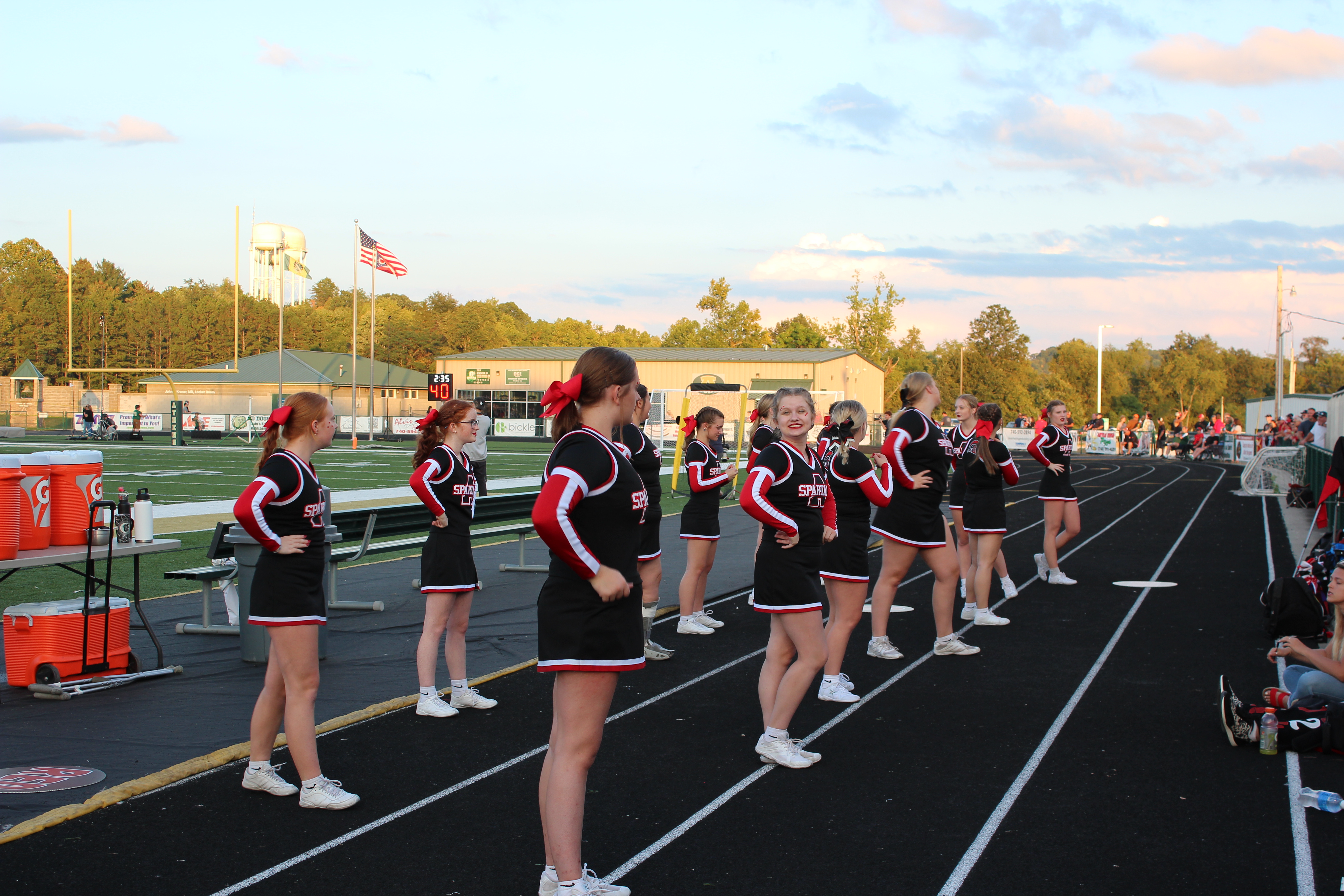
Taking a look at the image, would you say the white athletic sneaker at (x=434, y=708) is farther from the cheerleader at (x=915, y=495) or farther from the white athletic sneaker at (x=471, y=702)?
the cheerleader at (x=915, y=495)

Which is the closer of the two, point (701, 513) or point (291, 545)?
point (291, 545)

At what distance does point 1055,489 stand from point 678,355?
5300cm

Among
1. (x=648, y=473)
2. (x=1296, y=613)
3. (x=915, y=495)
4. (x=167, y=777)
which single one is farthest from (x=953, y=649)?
(x=167, y=777)

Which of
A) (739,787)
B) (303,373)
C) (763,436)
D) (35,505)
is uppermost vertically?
(303,373)

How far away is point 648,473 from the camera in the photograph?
24.2 feet

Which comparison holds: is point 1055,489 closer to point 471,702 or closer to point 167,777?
point 471,702

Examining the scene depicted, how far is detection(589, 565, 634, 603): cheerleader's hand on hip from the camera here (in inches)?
132

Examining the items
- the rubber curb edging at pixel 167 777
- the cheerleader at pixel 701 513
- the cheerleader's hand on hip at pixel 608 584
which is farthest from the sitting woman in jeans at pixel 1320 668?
the rubber curb edging at pixel 167 777

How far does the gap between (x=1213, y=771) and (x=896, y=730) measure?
158 centimetres

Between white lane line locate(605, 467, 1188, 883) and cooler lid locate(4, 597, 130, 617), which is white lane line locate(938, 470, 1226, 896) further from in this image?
cooler lid locate(4, 597, 130, 617)

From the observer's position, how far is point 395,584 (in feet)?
35.9

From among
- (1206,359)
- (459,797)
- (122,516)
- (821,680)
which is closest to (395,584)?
(122,516)

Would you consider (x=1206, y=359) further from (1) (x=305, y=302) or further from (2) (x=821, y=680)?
(2) (x=821, y=680)

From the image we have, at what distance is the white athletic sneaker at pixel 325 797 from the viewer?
4605mm
